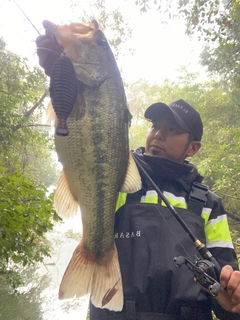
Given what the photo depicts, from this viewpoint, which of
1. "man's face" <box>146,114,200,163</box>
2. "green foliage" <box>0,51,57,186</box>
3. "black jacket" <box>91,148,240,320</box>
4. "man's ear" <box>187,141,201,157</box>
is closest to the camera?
"black jacket" <box>91,148,240,320</box>

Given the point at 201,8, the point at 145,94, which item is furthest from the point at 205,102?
the point at 201,8

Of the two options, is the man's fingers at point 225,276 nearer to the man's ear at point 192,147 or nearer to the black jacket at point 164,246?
the black jacket at point 164,246

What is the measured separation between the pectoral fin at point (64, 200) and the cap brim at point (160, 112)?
94 cm

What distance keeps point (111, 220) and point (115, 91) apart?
2.04 ft

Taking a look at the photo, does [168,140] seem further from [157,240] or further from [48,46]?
[48,46]

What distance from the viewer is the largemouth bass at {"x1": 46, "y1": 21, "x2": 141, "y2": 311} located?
1.47 m

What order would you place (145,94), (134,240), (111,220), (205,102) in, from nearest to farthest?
(111,220) → (134,240) → (205,102) → (145,94)

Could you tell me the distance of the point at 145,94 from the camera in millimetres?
21422

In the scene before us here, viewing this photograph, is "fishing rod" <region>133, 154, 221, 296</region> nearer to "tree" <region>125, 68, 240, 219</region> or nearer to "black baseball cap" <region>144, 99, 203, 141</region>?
"black baseball cap" <region>144, 99, 203, 141</region>

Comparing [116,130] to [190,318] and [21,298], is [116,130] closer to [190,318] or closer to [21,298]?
[190,318]

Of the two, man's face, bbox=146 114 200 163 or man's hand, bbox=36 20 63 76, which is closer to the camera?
man's hand, bbox=36 20 63 76

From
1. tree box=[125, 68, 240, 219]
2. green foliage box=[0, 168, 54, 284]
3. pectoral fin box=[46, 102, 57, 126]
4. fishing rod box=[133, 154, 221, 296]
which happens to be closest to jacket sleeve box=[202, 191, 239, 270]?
fishing rod box=[133, 154, 221, 296]

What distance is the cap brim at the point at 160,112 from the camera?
2.22 m

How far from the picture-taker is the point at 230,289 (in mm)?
→ 1517
